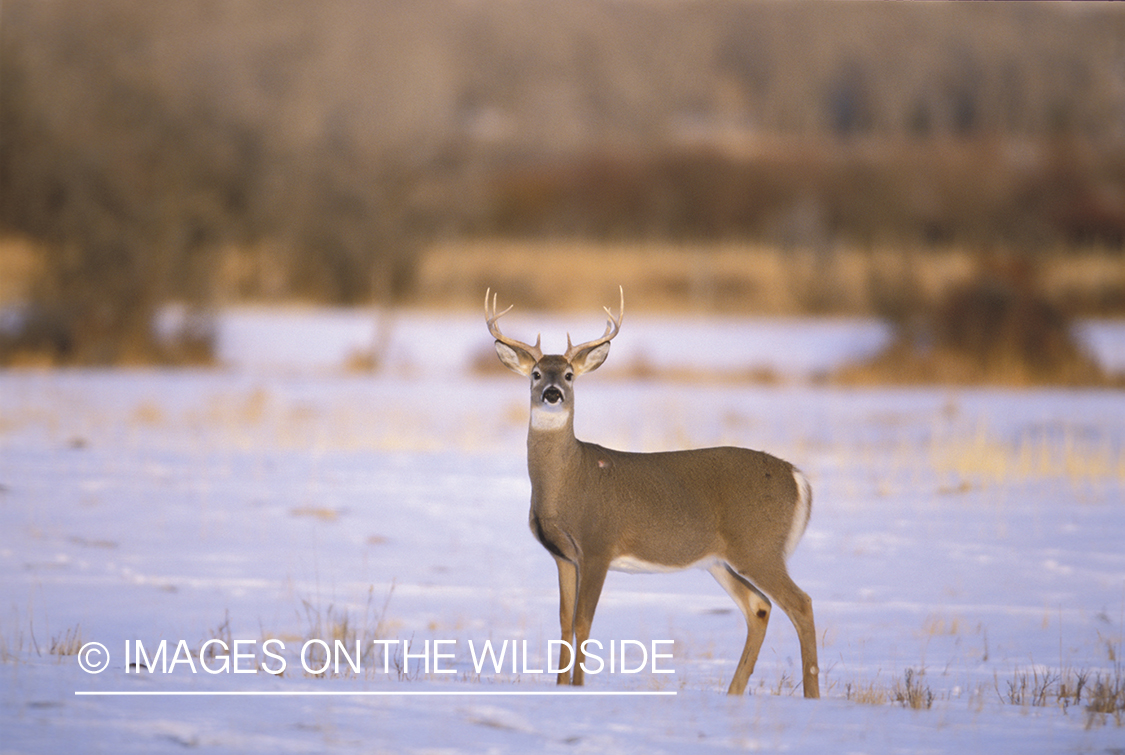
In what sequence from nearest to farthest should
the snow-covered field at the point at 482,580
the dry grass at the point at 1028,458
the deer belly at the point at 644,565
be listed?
the snow-covered field at the point at 482,580, the deer belly at the point at 644,565, the dry grass at the point at 1028,458

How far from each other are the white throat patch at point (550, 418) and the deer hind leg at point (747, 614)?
1013 millimetres

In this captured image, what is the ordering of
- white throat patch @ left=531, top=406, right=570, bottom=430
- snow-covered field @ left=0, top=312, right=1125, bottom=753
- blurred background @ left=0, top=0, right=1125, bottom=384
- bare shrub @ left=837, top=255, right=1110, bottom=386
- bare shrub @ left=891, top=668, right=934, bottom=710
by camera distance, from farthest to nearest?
blurred background @ left=0, top=0, right=1125, bottom=384
bare shrub @ left=837, top=255, right=1110, bottom=386
white throat patch @ left=531, top=406, right=570, bottom=430
bare shrub @ left=891, top=668, right=934, bottom=710
snow-covered field @ left=0, top=312, right=1125, bottom=753

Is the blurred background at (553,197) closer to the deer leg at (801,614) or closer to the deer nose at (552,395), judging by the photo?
the deer leg at (801,614)

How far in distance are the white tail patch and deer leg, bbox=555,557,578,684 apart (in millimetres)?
1027

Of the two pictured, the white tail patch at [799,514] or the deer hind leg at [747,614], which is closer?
the deer hind leg at [747,614]

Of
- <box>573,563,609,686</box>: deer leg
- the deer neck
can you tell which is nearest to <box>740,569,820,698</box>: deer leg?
<box>573,563,609,686</box>: deer leg

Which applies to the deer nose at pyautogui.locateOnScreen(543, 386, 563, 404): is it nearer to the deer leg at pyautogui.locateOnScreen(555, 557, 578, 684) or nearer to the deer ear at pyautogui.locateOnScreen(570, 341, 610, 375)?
the deer ear at pyautogui.locateOnScreen(570, 341, 610, 375)

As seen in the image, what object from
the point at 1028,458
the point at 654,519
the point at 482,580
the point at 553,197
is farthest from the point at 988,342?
the point at 654,519

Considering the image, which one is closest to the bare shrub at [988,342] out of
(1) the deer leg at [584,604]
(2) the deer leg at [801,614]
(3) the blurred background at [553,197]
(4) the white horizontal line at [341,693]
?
(3) the blurred background at [553,197]

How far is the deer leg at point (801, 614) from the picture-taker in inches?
273

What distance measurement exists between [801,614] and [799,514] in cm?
50

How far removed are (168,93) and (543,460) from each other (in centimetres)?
2432

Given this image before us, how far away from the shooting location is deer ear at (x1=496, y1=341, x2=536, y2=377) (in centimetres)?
746

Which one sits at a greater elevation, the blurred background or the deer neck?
the blurred background
